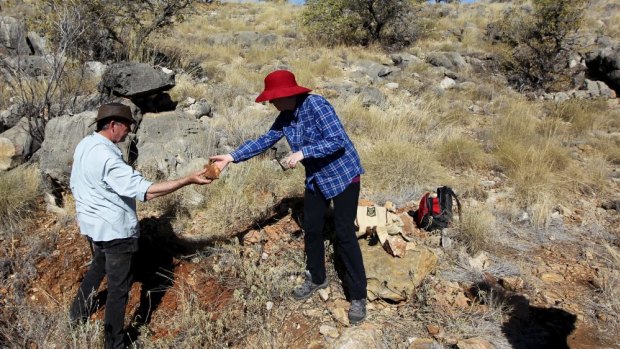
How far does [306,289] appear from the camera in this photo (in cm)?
317

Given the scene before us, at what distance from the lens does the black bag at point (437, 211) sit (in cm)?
404

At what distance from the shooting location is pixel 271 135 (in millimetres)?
3158

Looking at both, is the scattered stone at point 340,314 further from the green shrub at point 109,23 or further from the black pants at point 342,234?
the green shrub at point 109,23

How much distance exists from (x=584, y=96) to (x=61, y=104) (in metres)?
10.9

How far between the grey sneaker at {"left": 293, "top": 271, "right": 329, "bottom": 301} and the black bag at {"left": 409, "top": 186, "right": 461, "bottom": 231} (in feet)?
4.57

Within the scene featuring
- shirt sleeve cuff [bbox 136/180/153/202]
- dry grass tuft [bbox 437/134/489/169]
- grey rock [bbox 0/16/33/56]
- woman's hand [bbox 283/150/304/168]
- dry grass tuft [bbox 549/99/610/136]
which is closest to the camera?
shirt sleeve cuff [bbox 136/180/153/202]

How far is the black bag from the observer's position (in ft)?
13.3

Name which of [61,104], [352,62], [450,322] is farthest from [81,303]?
[352,62]

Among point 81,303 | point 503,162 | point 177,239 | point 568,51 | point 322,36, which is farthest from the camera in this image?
point 322,36

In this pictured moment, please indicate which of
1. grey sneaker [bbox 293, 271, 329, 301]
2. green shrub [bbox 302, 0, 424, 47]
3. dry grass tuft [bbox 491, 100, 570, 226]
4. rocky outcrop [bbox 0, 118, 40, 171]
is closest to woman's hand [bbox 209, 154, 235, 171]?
grey sneaker [bbox 293, 271, 329, 301]

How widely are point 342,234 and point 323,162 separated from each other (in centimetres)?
50

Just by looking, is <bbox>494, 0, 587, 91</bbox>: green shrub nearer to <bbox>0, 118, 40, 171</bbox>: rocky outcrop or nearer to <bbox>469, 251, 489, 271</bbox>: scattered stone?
<bbox>469, 251, 489, 271</bbox>: scattered stone

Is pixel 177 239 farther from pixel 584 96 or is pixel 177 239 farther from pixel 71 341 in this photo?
pixel 584 96

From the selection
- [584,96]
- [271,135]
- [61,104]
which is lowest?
[584,96]
